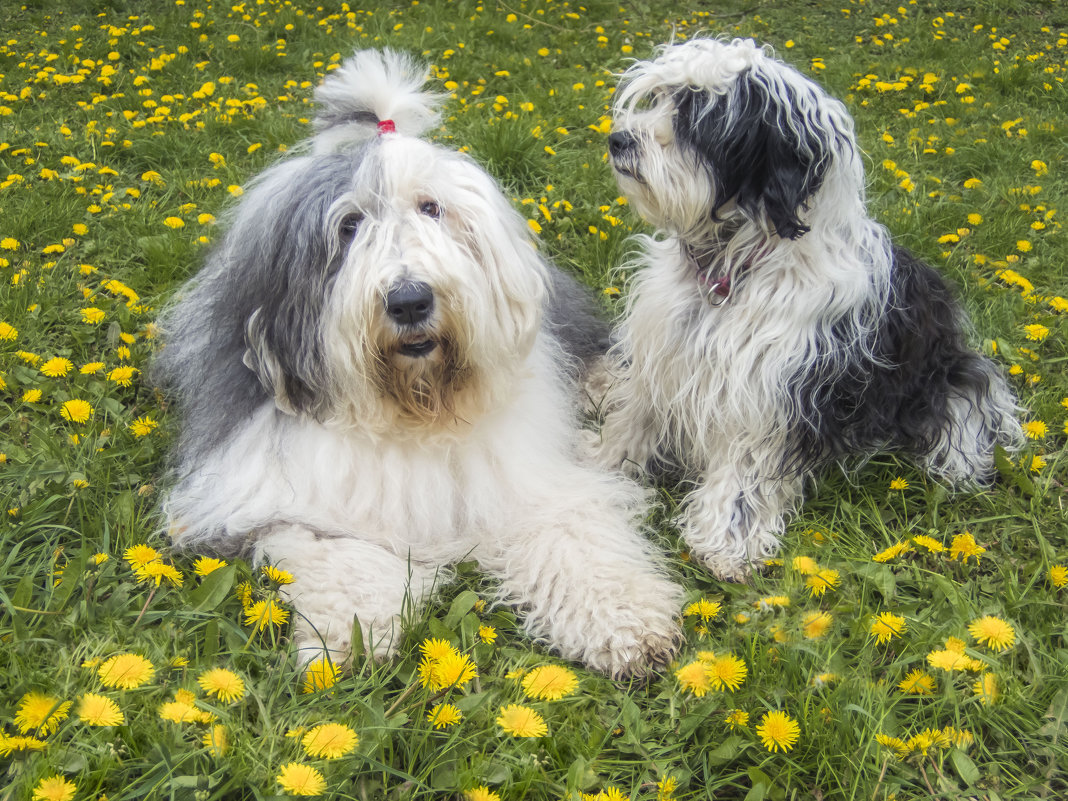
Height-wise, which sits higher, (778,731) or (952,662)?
(952,662)

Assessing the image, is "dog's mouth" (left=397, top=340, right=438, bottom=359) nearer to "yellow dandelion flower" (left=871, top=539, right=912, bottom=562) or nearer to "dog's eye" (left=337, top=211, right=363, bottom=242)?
"dog's eye" (left=337, top=211, right=363, bottom=242)

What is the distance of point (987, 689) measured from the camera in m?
2.01

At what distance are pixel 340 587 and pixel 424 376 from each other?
62 cm

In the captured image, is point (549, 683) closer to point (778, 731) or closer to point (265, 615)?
point (778, 731)

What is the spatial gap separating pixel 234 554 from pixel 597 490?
115cm

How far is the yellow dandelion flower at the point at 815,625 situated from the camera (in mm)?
2064

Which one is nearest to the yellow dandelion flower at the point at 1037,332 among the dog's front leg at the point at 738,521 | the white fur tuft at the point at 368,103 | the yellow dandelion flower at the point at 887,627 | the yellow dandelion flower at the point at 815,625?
the dog's front leg at the point at 738,521

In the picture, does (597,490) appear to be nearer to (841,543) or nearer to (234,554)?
(841,543)

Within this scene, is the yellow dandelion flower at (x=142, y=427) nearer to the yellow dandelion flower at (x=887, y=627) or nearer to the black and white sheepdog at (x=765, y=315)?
the black and white sheepdog at (x=765, y=315)

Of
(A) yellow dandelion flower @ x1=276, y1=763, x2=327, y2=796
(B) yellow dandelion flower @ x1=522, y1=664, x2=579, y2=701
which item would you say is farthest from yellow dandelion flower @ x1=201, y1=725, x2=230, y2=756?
(B) yellow dandelion flower @ x1=522, y1=664, x2=579, y2=701

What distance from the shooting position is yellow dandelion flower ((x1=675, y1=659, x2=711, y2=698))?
1928 mm

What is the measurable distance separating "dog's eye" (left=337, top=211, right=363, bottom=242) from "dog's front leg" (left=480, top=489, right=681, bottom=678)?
3.35ft

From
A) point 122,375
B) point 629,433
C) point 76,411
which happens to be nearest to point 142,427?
point 76,411

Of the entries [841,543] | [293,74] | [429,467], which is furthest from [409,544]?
[293,74]
